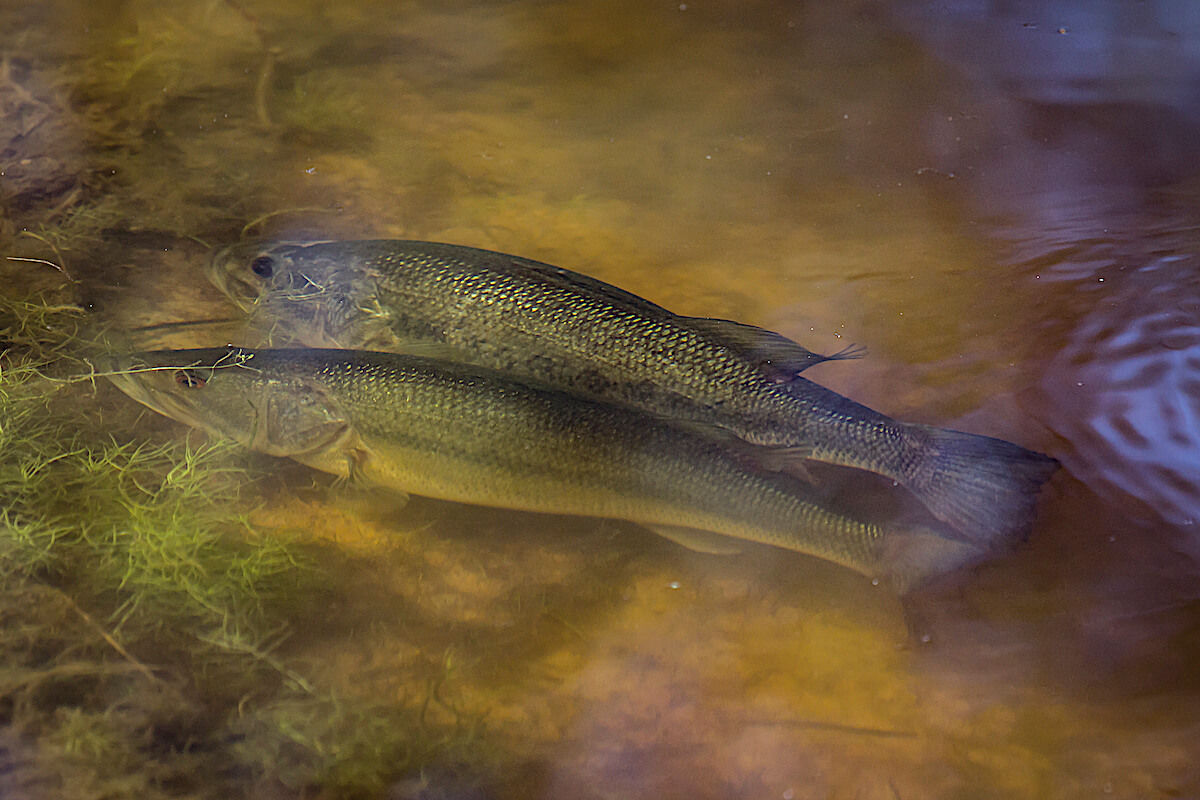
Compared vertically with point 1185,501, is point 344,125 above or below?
above

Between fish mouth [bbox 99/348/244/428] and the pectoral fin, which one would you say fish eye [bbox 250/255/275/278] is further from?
the pectoral fin

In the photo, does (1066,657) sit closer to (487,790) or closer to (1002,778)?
(1002,778)

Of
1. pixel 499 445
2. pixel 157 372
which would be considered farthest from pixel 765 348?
pixel 157 372

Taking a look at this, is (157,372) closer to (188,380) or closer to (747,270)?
(188,380)

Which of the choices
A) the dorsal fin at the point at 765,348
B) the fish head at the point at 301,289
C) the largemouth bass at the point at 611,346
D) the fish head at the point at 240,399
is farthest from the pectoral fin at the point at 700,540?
the fish head at the point at 301,289

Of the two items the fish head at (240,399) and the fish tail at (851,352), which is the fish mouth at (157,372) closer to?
the fish head at (240,399)

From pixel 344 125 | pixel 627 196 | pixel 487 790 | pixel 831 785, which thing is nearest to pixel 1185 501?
pixel 831 785
